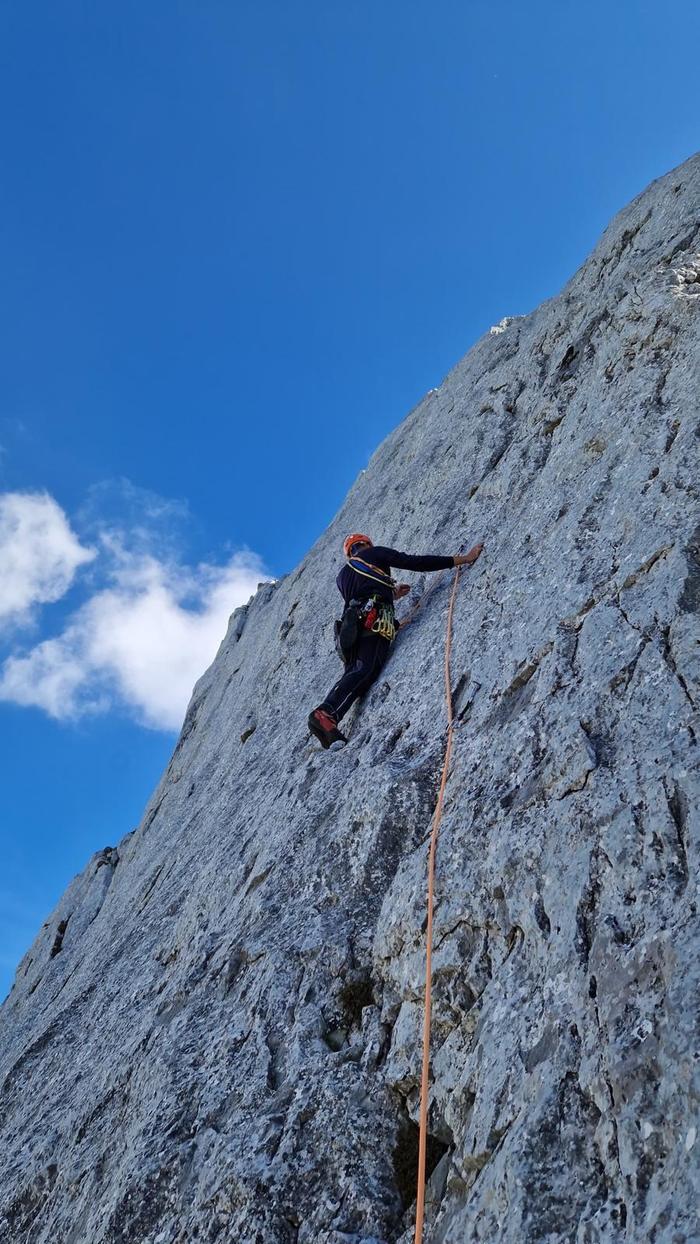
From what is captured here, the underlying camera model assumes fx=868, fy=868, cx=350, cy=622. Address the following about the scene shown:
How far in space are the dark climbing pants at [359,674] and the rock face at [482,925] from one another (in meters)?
0.29

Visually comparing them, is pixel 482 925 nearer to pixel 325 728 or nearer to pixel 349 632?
pixel 325 728

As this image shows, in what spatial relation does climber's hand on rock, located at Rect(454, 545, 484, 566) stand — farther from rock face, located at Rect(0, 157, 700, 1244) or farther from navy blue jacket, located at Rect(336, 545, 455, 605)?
rock face, located at Rect(0, 157, 700, 1244)

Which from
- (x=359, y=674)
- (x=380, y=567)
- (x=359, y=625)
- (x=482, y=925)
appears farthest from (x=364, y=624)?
(x=482, y=925)

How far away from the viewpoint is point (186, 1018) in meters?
6.11

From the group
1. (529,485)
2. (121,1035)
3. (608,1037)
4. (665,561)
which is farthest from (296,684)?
(608,1037)

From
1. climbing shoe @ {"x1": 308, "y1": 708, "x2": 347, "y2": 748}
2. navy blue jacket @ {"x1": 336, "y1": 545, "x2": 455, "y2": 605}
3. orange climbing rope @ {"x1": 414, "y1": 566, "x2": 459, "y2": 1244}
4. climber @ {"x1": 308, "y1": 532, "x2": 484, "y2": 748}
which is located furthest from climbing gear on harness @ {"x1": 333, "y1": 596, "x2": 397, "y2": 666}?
orange climbing rope @ {"x1": 414, "y1": 566, "x2": 459, "y2": 1244}

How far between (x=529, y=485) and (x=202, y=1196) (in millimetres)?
6219

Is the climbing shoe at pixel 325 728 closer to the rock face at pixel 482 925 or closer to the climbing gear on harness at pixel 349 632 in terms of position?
the rock face at pixel 482 925

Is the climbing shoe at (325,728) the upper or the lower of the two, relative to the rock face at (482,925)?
upper

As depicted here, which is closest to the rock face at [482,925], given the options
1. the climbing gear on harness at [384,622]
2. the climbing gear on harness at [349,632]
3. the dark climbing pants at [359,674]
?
the climbing gear on harness at [384,622]

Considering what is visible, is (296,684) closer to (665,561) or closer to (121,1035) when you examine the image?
(121,1035)

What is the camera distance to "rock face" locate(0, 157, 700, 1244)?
3.44 m

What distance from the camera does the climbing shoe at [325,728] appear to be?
25.9 feet

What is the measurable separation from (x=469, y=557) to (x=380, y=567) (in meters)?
1.10
